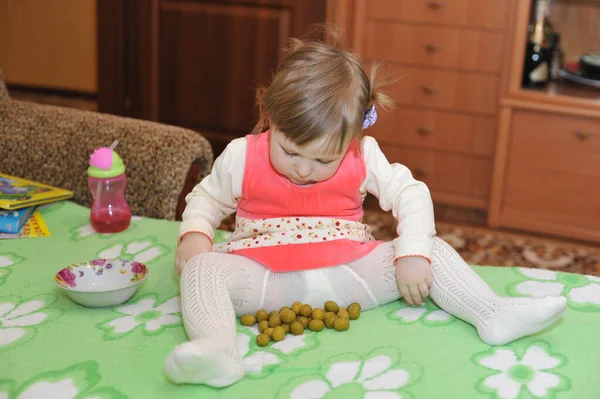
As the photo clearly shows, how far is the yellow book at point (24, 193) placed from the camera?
1.58 m

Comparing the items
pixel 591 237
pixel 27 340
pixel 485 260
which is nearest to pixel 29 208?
pixel 27 340

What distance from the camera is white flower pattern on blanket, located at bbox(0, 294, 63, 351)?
3.95ft

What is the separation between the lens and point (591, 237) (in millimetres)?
2477

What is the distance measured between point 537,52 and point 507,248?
0.61m

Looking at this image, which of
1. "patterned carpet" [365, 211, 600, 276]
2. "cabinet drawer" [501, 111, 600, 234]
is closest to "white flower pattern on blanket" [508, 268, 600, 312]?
"patterned carpet" [365, 211, 600, 276]

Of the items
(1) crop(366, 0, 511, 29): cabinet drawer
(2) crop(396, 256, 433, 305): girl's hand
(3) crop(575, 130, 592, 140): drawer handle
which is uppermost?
(1) crop(366, 0, 511, 29): cabinet drawer

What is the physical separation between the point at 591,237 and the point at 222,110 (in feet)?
4.53

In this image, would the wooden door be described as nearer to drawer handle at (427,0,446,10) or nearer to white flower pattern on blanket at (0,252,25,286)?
drawer handle at (427,0,446,10)

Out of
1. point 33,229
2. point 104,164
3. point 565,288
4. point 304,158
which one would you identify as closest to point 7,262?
point 33,229

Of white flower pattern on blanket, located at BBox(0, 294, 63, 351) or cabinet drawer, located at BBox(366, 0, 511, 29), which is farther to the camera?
cabinet drawer, located at BBox(366, 0, 511, 29)

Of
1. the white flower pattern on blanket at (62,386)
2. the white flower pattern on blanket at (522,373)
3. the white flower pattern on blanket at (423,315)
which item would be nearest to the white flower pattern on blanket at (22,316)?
the white flower pattern on blanket at (62,386)

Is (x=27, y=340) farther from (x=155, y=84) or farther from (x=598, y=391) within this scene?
(x=155, y=84)

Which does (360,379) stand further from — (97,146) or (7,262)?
(97,146)

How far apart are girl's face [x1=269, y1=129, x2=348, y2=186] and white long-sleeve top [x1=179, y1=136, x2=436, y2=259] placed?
4.3 inches
